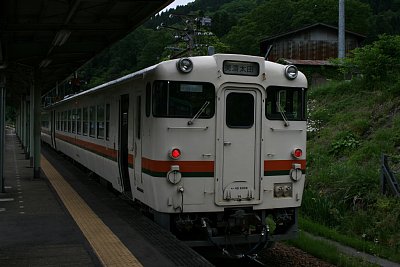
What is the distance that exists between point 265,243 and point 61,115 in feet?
48.9

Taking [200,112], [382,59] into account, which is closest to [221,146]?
[200,112]

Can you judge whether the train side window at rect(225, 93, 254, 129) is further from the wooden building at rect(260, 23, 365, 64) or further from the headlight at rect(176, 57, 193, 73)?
the wooden building at rect(260, 23, 365, 64)

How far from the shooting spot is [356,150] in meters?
12.6

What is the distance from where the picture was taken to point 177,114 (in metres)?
6.89

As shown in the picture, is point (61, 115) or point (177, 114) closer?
point (177, 114)

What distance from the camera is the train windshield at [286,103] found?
736 cm

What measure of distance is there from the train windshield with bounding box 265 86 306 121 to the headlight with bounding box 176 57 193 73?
125 centimetres

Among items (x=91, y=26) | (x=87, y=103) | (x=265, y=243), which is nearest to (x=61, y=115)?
(x=87, y=103)

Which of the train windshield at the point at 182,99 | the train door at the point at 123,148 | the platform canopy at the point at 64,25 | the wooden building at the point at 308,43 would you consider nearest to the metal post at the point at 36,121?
the platform canopy at the point at 64,25

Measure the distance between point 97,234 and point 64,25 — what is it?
4.68m

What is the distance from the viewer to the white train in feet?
22.5

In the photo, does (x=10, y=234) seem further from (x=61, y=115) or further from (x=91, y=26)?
(x=61, y=115)

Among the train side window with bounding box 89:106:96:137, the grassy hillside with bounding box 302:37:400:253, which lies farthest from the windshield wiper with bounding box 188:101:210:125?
the train side window with bounding box 89:106:96:137

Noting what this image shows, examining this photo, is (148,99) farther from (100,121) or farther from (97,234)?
(100,121)
